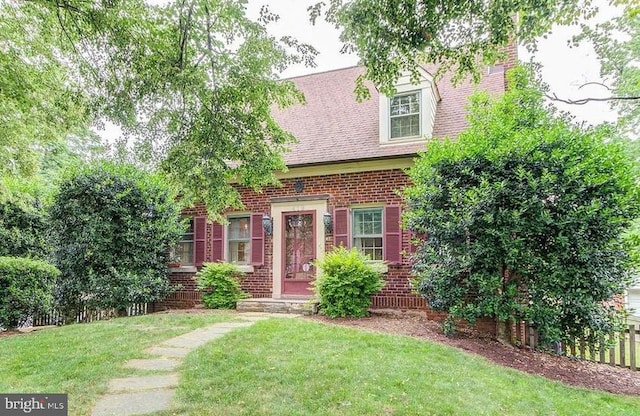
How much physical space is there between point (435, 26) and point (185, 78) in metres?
2.71

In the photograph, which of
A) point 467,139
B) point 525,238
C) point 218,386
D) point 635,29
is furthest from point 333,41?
point 635,29

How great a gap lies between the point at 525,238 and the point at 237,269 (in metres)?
6.61

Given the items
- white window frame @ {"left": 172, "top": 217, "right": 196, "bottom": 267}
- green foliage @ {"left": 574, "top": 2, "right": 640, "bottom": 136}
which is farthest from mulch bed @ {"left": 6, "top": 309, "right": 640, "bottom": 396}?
green foliage @ {"left": 574, "top": 2, "right": 640, "bottom": 136}

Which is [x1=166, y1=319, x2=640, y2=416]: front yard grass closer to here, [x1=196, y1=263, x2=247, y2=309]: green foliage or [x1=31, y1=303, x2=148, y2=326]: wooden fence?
[x1=196, y1=263, x2=247, y2=309]: green foliage

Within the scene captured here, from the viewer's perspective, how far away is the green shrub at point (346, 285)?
7.93 meters

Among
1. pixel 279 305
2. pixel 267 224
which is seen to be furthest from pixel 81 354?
pixel 267 224

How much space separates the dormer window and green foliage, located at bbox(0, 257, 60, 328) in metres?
8.18

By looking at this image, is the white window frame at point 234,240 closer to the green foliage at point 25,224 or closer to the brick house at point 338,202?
the brick house at point 338,202

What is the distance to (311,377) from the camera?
4.30 meters

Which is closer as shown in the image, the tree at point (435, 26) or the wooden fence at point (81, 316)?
the tree at point (435, 26)

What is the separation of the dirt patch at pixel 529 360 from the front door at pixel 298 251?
2.47 metres

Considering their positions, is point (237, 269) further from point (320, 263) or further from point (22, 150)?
point (22, 150)

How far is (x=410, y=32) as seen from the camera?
4.03 m

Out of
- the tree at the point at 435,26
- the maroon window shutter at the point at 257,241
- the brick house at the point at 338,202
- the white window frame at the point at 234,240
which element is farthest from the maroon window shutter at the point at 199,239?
the tree at the point at 435,26
